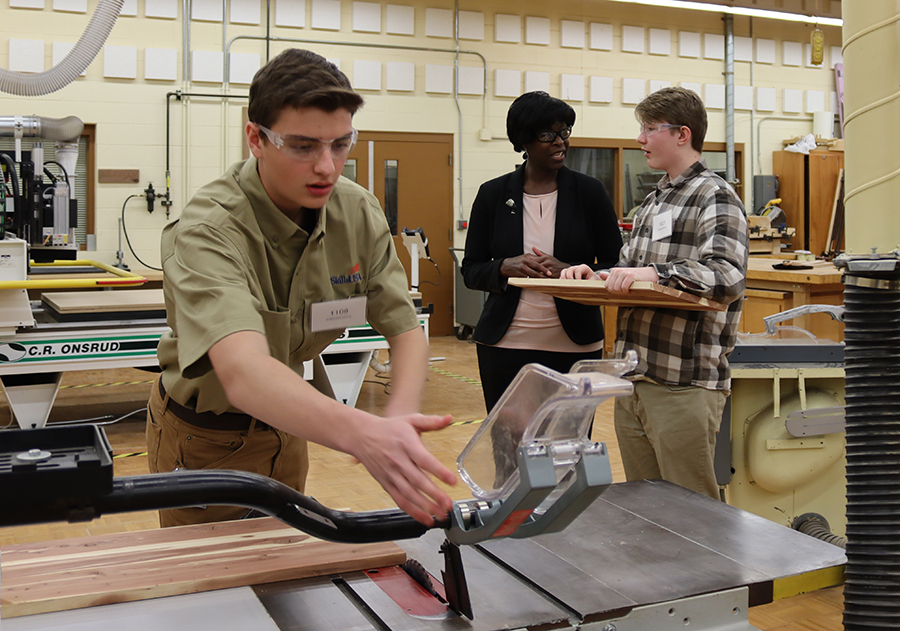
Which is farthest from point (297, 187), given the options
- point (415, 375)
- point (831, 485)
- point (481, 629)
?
point (831, 485)

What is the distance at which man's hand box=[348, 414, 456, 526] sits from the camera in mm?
930

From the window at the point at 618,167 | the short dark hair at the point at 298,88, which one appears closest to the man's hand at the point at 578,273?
the short dark hair at the point at 298,88

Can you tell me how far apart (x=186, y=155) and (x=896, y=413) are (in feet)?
22.6

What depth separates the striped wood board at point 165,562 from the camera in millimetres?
1039

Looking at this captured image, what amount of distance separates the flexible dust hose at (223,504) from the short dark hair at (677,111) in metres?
1.50

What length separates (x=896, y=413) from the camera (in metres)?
1.33

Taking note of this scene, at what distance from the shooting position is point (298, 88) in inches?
47.4

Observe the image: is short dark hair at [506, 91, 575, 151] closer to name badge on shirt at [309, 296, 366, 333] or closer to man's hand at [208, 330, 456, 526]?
name badge on shirt at [309, 296, 366, 333]

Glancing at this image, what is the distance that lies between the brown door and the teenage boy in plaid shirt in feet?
19.0

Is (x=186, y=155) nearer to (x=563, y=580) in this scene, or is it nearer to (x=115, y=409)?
(x=115, y=409)

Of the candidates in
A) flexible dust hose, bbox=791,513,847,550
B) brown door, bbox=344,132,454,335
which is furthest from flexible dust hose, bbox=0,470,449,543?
brown door, bbox=344,132,454,335

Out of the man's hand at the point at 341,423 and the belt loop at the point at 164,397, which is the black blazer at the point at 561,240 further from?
the man's hand at the point at 341,423

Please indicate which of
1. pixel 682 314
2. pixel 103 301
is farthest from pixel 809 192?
pixel 682 314

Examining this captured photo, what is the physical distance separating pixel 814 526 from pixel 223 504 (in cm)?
230
